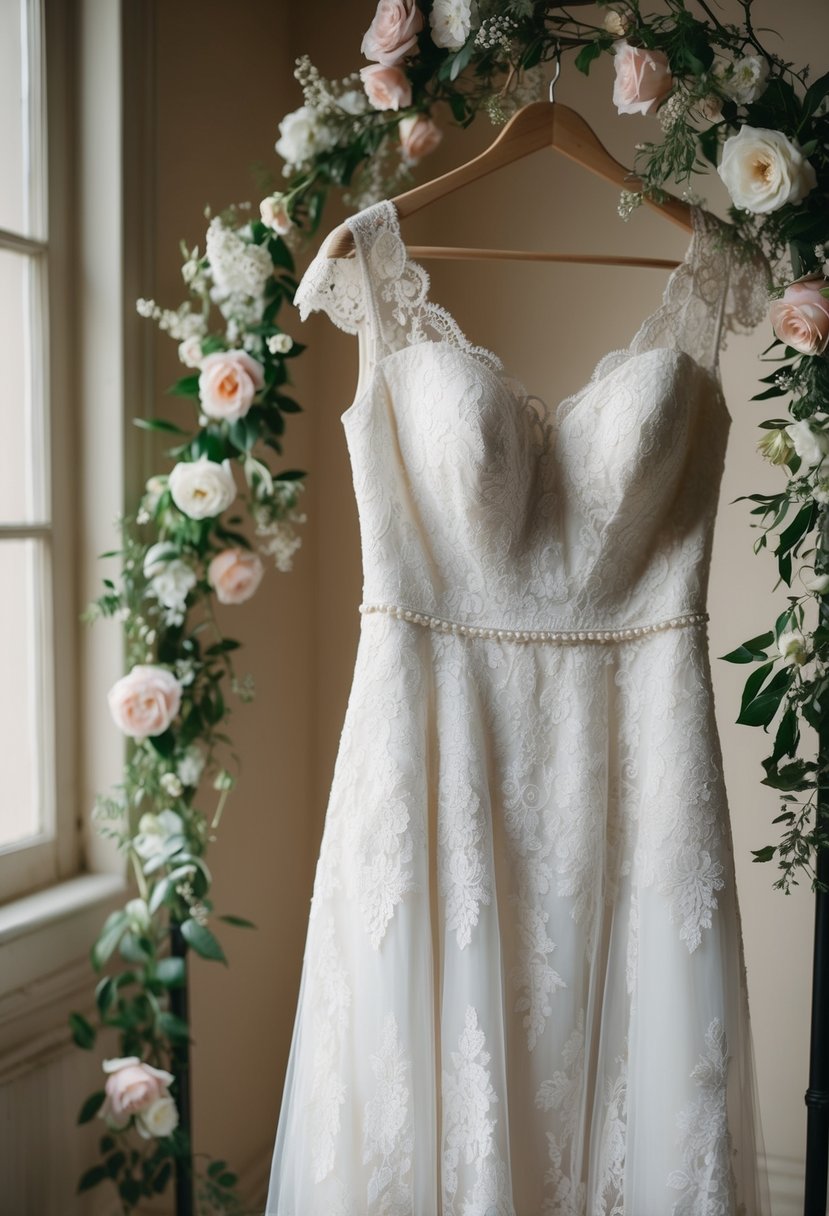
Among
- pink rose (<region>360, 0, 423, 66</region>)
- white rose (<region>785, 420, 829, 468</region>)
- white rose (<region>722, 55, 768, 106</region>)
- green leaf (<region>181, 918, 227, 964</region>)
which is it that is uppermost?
pink rose (<region>360, 0, 423, 66</region>)

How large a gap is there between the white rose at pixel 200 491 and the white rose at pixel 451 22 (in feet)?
2.30

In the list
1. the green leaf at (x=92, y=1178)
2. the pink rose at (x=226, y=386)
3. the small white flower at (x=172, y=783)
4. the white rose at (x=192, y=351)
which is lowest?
the green leaf at (x=92, y=1178)

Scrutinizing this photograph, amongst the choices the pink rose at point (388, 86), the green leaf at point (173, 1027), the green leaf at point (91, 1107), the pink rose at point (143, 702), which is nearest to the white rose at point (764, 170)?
the pink rose at point (388, 86)

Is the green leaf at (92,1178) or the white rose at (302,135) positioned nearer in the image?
the green leaf at (92,1178)

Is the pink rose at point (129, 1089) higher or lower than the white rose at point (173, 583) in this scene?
lower

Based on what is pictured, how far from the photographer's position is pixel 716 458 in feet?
5.15

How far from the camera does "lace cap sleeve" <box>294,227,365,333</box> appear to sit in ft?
4.82

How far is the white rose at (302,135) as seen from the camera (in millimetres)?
1821

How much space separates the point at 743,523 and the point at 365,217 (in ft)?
3.60

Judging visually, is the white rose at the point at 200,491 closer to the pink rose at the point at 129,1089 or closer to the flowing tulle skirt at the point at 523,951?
the flowing tulle skirt at the point at 523,951

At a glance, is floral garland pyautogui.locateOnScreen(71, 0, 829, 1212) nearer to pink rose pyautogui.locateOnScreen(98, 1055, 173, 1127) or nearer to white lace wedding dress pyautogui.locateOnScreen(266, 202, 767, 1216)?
pink rose pyautogui.locateOnScreen(98, 1055, 173, 1127)

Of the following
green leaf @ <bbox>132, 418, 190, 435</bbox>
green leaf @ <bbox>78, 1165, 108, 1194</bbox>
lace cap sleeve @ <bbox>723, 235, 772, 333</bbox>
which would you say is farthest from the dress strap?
green leaf @ <bbox>78, 1165, 108, 1194</bbox>

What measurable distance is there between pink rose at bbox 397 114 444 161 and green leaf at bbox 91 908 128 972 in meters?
1.34

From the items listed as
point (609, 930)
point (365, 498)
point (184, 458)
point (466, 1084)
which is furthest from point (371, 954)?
point (184, 458)
